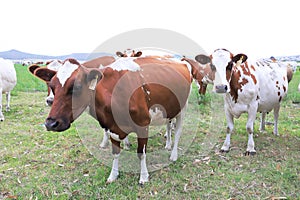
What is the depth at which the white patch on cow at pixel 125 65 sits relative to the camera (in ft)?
13.2

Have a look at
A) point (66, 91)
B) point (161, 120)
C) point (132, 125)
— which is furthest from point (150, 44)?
point (66, 91)

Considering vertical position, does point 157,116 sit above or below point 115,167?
above

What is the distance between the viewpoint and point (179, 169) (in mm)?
4715

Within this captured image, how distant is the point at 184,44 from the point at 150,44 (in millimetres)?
675

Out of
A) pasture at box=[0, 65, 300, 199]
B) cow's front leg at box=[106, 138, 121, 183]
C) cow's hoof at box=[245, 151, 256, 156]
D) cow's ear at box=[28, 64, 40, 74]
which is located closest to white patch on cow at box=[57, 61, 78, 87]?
cow's ear at box=[28, 64, 40, 74]

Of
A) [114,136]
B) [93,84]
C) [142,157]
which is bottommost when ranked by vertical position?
[142,157]

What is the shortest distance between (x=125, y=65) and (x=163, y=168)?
1.89m

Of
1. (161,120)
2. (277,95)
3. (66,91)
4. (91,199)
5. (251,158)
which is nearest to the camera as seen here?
(66,91)

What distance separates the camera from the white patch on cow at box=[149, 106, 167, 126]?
4.38 m

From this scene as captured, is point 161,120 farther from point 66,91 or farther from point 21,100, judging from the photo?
point 21,100

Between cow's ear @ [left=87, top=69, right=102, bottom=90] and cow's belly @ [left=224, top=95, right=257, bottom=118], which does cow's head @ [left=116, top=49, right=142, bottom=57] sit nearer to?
cow's belly @ [left=224, top=95, right=257, bottom=118]

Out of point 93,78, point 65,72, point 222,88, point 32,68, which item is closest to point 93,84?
point 93,78

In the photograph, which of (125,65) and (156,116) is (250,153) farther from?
(125,65)

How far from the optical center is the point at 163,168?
15.6 feet
